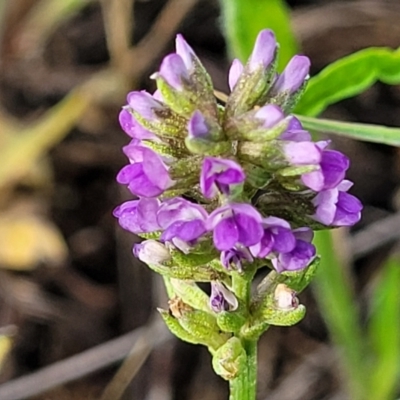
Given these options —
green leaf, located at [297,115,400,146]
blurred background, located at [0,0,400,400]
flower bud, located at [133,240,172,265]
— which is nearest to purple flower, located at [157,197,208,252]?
flower bud, located at [133,240,172,265]

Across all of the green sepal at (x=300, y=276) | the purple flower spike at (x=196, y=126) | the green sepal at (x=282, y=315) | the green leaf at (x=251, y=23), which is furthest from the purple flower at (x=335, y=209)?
the green leaf at (x=251, y=23)

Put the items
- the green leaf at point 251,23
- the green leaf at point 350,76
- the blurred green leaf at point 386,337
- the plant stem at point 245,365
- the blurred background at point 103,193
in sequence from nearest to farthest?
the plant stem at point 245,365
the green leaf at point 350,76
the green leaf at point 251,23
the blurred green leaf at point 386,337
the blurred background at point 103,193

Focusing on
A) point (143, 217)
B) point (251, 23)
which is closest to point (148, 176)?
point (143, 217)

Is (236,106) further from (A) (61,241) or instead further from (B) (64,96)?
(B) (64,96)

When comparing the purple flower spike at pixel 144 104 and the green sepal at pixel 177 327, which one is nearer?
the purple flower spike at pixel 144 104

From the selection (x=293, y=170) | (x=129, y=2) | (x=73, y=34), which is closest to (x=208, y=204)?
(x=293, y=170)

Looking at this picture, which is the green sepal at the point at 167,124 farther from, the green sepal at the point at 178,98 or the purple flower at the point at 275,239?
the purple flower at the point at 275,239

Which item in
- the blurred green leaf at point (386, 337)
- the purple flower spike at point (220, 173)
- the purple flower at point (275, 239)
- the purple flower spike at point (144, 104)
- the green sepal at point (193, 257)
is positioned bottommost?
the blurred green leaf at point (386, 337)

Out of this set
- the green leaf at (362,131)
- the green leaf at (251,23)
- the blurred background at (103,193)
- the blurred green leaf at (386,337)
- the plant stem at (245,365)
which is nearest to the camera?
the plant stem at (245,365)
